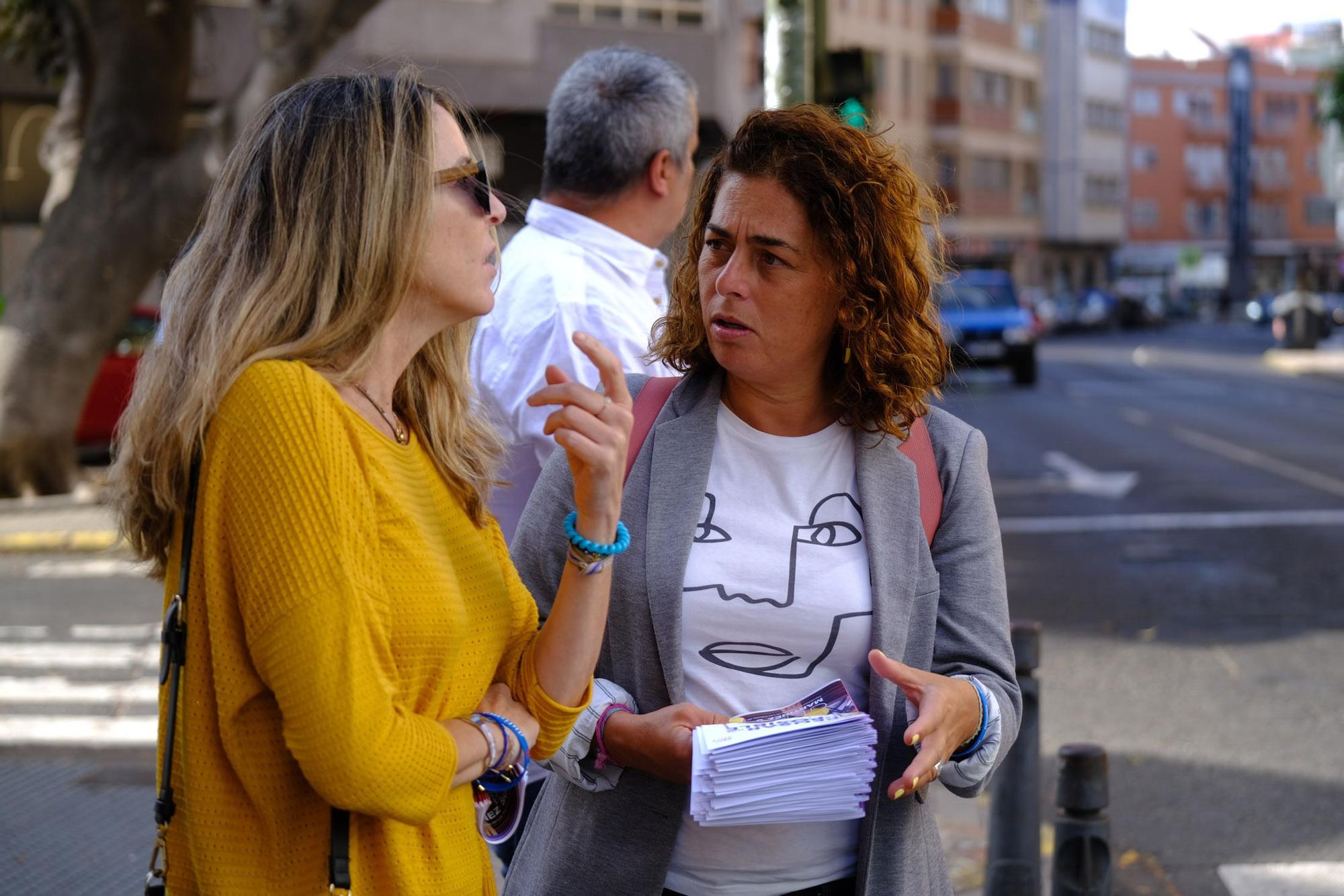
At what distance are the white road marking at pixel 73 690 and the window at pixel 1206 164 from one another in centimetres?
10154

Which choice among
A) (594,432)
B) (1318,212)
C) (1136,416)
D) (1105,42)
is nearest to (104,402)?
(1136,416)

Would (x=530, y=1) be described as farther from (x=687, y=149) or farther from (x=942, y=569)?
(x=942, y=569)

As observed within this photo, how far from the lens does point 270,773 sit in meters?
1.85

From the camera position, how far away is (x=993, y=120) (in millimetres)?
67812

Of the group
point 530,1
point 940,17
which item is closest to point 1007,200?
point 940,17

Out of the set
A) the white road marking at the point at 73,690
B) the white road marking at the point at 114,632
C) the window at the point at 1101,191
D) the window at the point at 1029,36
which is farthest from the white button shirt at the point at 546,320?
the window at the point at 1101,191

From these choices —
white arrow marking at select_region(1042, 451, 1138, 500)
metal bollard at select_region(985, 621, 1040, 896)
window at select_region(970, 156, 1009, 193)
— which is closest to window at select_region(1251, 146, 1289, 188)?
window at select_region(970, 156, 1009, 193)

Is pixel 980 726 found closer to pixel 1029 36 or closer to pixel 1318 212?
pixel 1029 36

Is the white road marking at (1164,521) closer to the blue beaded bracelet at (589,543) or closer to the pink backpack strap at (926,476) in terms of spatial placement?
the pink backpack strap at (926,476)

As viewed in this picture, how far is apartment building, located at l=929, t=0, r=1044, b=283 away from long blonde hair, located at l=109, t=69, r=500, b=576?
192 ft

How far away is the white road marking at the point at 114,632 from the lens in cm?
838

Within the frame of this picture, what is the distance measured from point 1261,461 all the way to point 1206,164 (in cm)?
9267

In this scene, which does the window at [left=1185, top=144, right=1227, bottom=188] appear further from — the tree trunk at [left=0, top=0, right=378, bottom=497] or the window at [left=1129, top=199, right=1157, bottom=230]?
the tree trunk at [left=0, top=0, right=378, bottom=497]

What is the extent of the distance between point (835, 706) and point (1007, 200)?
70747 millimetres
